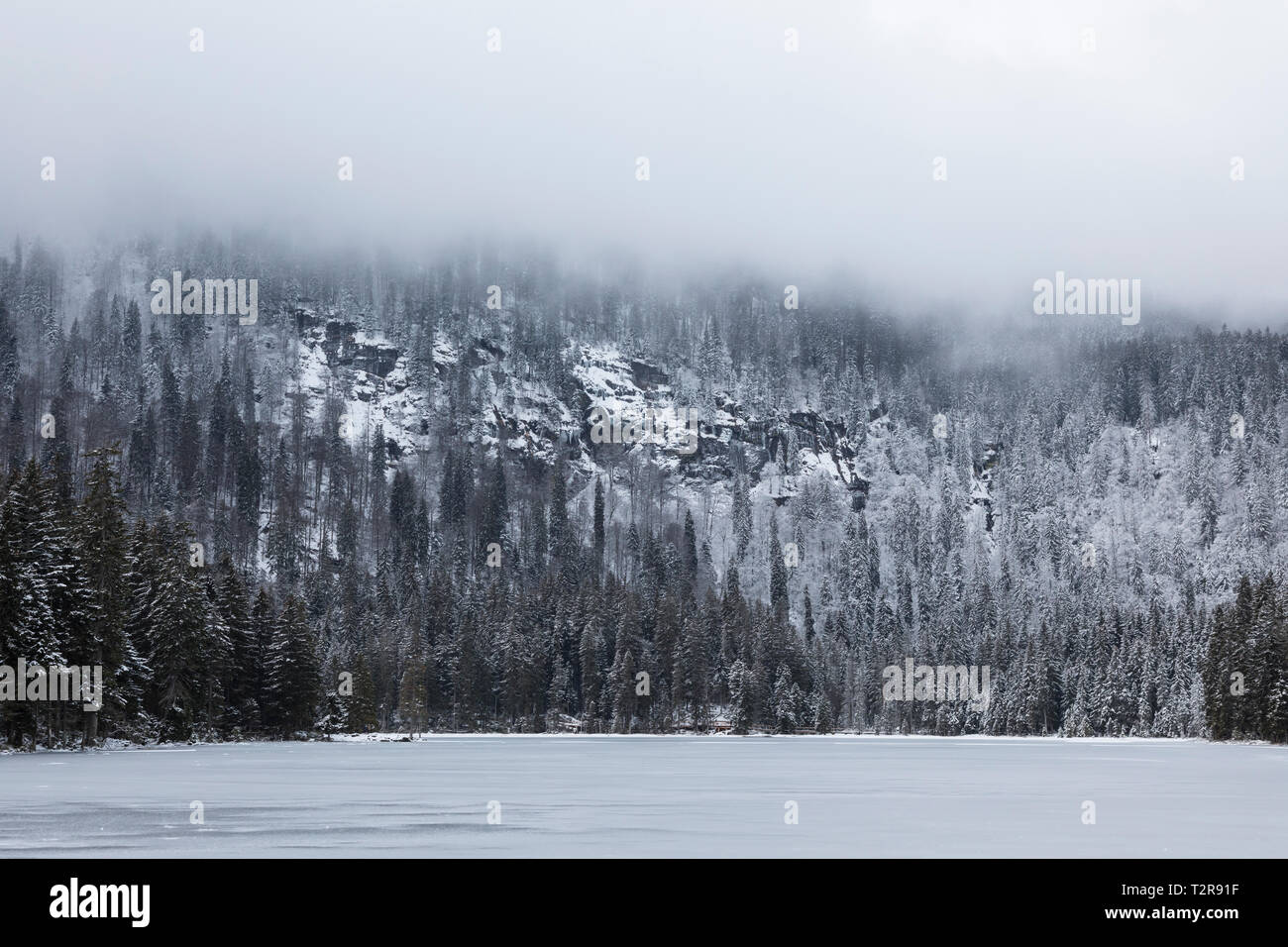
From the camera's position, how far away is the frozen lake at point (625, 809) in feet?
85.4

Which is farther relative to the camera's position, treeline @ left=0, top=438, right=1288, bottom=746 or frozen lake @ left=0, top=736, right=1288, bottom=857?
treeline @ left=0, top=438, right=1288, bottom=746

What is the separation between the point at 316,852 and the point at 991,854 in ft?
42.8

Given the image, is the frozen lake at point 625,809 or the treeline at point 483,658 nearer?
the frozen lake at point 625,809

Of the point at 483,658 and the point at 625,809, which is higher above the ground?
the point at 625,809

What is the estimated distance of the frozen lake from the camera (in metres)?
26.0

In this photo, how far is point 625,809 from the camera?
119 ft

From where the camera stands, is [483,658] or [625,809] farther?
[483,658]
